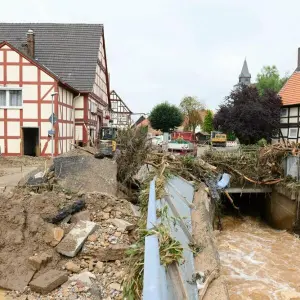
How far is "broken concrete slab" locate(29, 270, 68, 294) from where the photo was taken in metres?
6.12

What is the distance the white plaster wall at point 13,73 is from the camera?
19672mm

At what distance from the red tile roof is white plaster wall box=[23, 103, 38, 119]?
20.1 m

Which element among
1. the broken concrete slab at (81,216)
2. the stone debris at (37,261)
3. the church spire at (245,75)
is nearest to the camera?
the stone debris at (37,261)

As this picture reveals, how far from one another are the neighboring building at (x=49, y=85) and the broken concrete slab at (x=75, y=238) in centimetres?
1206

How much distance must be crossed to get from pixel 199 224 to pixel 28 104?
15.7 meters

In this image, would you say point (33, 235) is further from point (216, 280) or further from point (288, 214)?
point (288, 214)

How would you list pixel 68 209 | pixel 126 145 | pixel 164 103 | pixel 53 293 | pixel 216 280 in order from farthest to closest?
1. pixel 164 103
2. pixel 126 145
3. pixel 68 209
4. pixel 53 293
5. pixel 216 280

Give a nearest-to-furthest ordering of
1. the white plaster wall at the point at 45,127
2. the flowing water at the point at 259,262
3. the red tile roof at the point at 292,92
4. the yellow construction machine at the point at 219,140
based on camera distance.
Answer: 1. the flowing water at the point at 259,262
2. the white plaster wall at the point at 45,127
3. the red tile roof at the point at 292,92
4. the yellow construction machine at the point at 219,140

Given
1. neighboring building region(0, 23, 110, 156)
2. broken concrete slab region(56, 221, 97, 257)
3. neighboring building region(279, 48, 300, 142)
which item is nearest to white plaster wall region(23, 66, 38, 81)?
neighboring building region(0, 23, 110, 156)

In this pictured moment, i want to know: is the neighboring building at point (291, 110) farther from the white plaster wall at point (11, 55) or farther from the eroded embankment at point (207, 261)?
the eroded embankment at point (207, 261)

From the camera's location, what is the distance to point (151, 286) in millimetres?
2609

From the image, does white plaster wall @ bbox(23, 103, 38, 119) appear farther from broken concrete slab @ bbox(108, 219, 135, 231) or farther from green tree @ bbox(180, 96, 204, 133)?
green tree @ bbox(180, 96, 204, 133)

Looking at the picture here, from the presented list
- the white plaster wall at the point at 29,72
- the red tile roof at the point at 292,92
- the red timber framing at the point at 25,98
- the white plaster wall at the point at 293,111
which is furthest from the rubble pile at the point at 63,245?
the red tile roof at the point at 292,92

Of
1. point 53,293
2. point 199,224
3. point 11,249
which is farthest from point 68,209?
point 199,224
